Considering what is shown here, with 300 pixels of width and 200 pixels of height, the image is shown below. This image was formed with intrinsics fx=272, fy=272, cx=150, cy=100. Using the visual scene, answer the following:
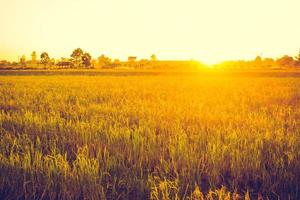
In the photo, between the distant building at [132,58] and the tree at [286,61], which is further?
the distant building at [132,58]

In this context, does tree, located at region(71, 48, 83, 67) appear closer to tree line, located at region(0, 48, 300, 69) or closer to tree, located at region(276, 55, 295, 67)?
tree line, located at region(0, 48, 300, 69)

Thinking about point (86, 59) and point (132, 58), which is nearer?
point (86, 59)

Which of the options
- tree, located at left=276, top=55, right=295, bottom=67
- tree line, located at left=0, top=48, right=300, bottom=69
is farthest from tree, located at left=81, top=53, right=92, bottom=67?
tree, located at left=276, top=55, right=295, bottom=67

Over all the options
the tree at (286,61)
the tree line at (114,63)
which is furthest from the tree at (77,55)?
the tree at (286,61)

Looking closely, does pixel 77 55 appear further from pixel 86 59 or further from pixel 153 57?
pixel 153 57

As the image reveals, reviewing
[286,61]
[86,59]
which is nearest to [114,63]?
[86,59]

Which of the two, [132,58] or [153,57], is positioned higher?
[153,57]

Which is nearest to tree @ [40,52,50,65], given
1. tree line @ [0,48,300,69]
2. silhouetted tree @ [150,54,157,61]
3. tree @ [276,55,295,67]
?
tree line @ [0,48,300,69]

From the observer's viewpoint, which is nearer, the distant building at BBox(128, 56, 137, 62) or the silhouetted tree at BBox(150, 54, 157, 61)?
the distant building at BBox(128, 56, 137, 62)

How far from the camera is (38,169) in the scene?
2012 mm

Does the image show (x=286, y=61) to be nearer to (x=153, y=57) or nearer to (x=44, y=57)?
(x=153, y=57)

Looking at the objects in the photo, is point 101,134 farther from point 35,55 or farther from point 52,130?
point 35,55

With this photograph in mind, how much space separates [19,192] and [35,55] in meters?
160

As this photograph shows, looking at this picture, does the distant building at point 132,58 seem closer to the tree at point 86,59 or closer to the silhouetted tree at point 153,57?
the silhouetted tree at point 153,57
